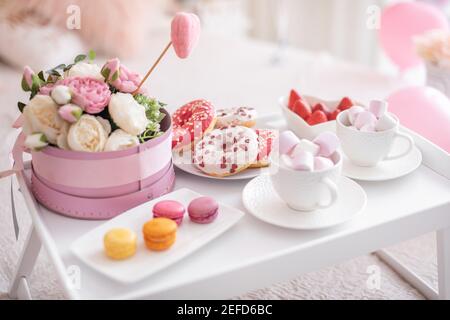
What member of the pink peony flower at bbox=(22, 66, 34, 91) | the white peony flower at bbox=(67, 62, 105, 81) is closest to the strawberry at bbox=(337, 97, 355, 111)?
the white peony flower at bbox=(67, 62, 105, 81)

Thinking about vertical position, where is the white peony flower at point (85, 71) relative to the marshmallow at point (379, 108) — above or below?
above

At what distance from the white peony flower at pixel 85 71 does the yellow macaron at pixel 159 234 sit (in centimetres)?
27

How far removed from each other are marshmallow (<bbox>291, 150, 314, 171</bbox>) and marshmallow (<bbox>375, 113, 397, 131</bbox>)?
208mm

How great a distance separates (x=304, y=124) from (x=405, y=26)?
Result: 104 cm

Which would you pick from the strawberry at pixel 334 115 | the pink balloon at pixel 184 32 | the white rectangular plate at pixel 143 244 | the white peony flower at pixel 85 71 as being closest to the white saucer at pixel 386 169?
the strawberry at pixel 334 115

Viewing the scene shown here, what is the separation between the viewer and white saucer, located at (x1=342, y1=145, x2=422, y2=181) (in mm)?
1027

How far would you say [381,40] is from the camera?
2117 mm

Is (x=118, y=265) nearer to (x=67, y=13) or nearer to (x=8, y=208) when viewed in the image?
(x=8, y=208)

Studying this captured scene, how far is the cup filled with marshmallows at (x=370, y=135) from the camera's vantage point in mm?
1023

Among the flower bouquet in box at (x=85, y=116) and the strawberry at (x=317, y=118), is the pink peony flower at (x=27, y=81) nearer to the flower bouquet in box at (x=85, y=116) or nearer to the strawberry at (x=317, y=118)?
the flower bouquet in box at (x=85, y=116)

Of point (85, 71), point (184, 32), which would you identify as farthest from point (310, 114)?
point (85, 71)

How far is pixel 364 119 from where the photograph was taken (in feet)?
3.41

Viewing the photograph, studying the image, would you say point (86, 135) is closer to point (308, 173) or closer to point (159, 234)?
point (159, 234)

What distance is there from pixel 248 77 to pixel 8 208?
3.26ft
